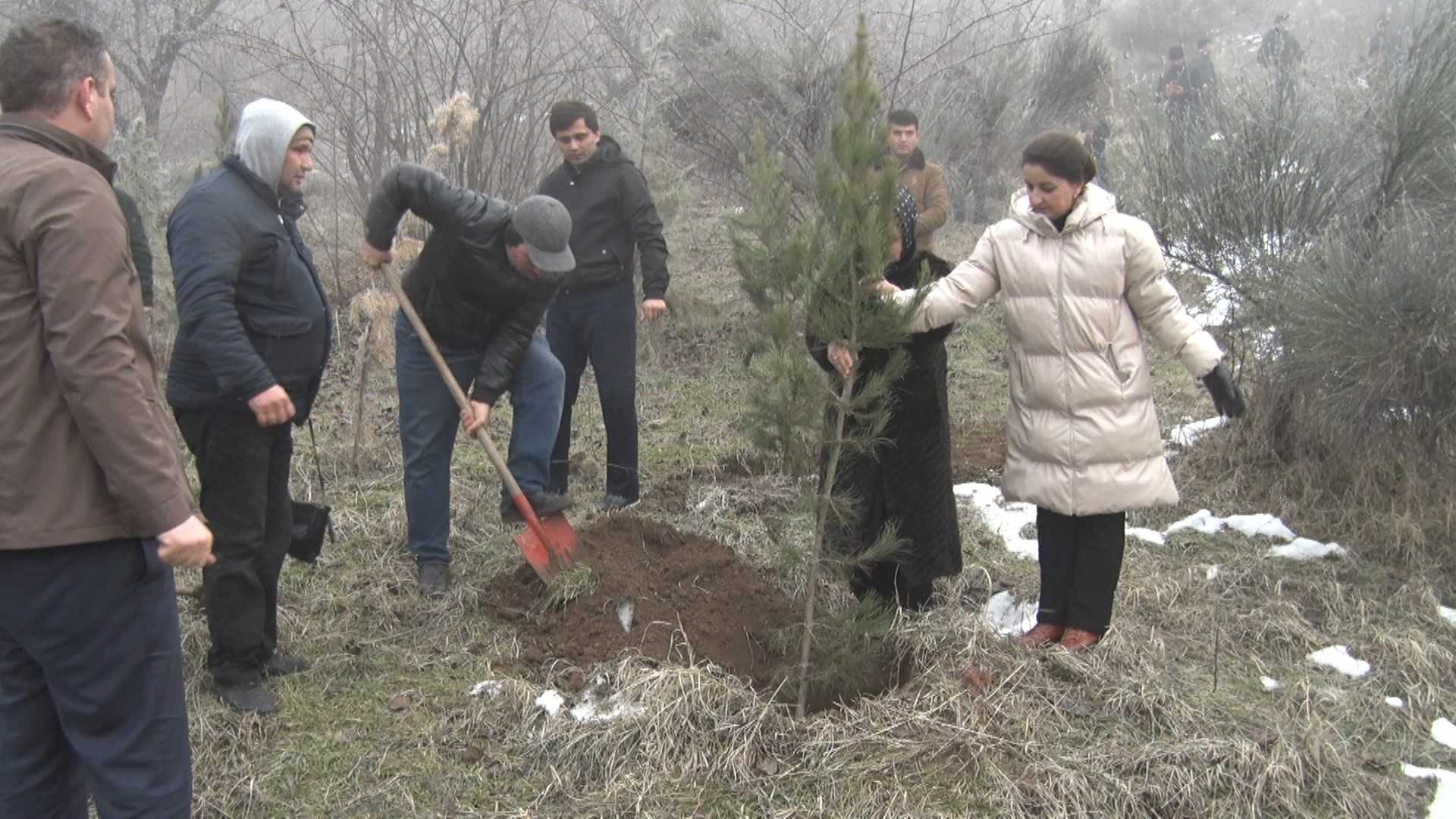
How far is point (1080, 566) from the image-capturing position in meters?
3.84

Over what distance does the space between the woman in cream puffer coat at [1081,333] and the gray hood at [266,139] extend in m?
1.98

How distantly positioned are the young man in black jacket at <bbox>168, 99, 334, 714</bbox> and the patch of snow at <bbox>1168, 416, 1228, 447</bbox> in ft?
15.2

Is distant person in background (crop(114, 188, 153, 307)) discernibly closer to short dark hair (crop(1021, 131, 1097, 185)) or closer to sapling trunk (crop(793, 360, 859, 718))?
sapling trunk (crop(793, 360, 859, 718))

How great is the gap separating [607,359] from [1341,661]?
331 cm

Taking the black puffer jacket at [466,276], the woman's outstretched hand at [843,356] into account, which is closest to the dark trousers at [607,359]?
the black puffer jacket at [466,276]

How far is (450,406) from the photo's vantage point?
444 centimetres

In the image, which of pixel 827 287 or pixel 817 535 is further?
pixel 817 535

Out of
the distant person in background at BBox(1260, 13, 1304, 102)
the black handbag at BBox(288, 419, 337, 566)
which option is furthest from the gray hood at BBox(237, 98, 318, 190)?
the distant person in background at BBox(1260, 13, 1304, 102)

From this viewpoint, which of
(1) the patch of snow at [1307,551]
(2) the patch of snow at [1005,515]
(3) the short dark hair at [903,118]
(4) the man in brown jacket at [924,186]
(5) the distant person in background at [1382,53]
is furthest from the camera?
(4) the man in brown jacket at [924,186]

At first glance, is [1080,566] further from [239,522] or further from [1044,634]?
[239,522]

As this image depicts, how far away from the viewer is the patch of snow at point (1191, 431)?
6.23 metres

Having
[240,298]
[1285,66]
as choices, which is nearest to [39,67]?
[240,298]

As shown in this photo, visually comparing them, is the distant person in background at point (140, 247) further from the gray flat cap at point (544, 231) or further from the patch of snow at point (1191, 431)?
the patch of snow at point (1191, 431)

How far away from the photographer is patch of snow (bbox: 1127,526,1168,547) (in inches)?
205
